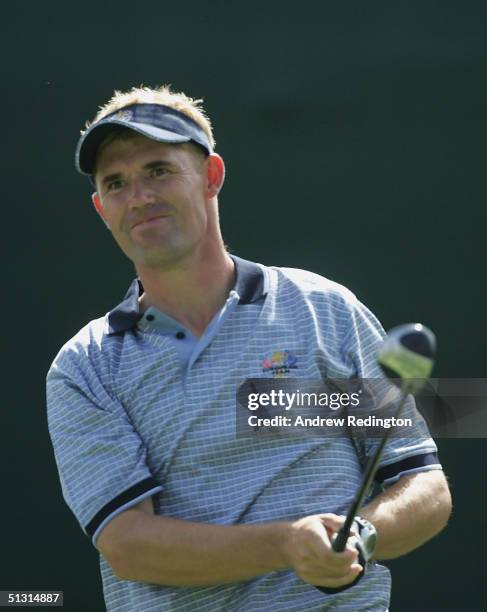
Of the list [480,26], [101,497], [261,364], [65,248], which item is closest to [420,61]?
[480,26]

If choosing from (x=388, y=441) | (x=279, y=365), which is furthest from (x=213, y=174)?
(x=388, y=441)

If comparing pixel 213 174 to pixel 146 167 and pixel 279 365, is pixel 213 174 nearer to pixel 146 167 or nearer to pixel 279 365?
pixel 146 167

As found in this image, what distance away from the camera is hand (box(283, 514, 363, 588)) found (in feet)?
7.36

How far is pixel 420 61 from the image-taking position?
3773 mm

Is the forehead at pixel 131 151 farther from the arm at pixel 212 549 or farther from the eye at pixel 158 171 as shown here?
the arm at pixel 212 549

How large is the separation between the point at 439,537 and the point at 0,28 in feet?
6.50

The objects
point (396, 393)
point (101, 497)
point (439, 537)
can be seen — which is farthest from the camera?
point (439, 537)

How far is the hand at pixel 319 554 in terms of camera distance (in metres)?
2.24

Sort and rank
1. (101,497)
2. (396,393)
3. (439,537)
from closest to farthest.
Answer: (101,497)
(396,393)
(439,537)

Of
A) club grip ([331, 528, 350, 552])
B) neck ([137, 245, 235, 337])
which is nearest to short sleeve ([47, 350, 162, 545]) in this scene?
neck ([137, 245, 235, 337])

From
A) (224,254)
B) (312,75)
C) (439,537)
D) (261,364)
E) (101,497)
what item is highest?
(312,75)

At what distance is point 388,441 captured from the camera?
2.63 metres

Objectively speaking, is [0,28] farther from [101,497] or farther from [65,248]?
[101,497]

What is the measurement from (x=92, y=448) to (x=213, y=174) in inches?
27.6
